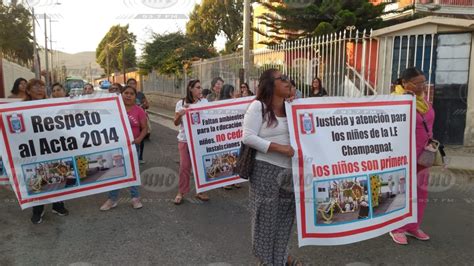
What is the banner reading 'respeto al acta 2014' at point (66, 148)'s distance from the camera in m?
4.48

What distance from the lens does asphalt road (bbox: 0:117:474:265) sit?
11.9 feet

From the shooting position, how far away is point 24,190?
4.51 m

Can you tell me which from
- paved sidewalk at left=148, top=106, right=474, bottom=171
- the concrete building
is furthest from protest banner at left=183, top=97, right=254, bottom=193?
the concrete building

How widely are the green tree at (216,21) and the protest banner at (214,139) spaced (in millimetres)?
32807

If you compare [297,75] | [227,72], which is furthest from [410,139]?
[227,72]

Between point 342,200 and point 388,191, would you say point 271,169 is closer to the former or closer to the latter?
point 342,200

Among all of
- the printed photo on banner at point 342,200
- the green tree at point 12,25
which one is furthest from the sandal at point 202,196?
the green tree at point 12,25

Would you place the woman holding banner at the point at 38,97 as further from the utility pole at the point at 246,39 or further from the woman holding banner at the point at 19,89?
the utility pole at the point at 246,39

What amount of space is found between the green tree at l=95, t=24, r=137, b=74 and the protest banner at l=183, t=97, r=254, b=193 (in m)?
60.5

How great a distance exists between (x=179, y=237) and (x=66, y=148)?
5.62ft

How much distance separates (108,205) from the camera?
5.11 m

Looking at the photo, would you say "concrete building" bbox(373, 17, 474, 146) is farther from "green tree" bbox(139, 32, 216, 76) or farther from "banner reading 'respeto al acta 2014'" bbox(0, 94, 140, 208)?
"green tree" bbox(139, 32, 216, 76)

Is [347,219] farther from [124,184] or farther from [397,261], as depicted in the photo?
[124,184]

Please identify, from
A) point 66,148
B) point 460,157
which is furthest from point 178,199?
point 460,157
